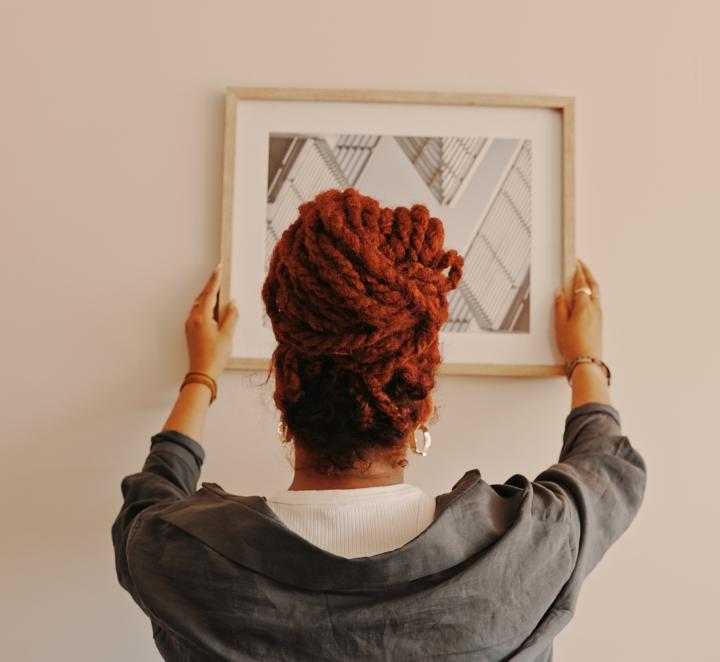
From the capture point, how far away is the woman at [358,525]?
805mm

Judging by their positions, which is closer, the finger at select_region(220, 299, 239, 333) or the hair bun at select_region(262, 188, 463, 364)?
the hair bun at select_region(262, 188, 463, 364)

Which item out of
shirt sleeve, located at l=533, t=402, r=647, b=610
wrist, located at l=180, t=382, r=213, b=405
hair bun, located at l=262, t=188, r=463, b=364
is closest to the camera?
hair bun, located at l=262, t=188, r=463, b=364

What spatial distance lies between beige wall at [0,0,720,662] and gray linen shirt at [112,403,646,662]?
418mm

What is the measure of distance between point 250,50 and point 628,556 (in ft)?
3.34

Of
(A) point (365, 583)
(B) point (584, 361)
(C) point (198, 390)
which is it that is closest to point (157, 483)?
(C) point (198, 390)

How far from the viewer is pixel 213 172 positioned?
1.34m

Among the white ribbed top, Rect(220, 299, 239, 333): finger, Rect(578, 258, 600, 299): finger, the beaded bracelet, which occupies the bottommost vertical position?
the white ribbed top

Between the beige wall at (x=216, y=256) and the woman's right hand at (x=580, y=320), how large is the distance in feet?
0.17

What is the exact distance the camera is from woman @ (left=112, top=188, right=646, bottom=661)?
0.81 metres

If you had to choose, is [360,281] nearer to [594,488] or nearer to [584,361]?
[594,488]

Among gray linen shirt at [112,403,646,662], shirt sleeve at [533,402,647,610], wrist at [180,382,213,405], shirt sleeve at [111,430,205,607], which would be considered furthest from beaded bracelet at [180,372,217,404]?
shirt sleeve at [533,402,647,610]

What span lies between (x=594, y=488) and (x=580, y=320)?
1.16 feet

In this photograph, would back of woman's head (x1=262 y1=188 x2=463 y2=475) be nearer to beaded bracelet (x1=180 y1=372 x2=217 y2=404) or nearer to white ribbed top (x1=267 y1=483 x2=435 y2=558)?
white ribbed top (x1=267 y1=483 x2=435 y2=558)

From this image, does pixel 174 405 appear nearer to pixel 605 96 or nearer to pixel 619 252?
pixel 619 252
